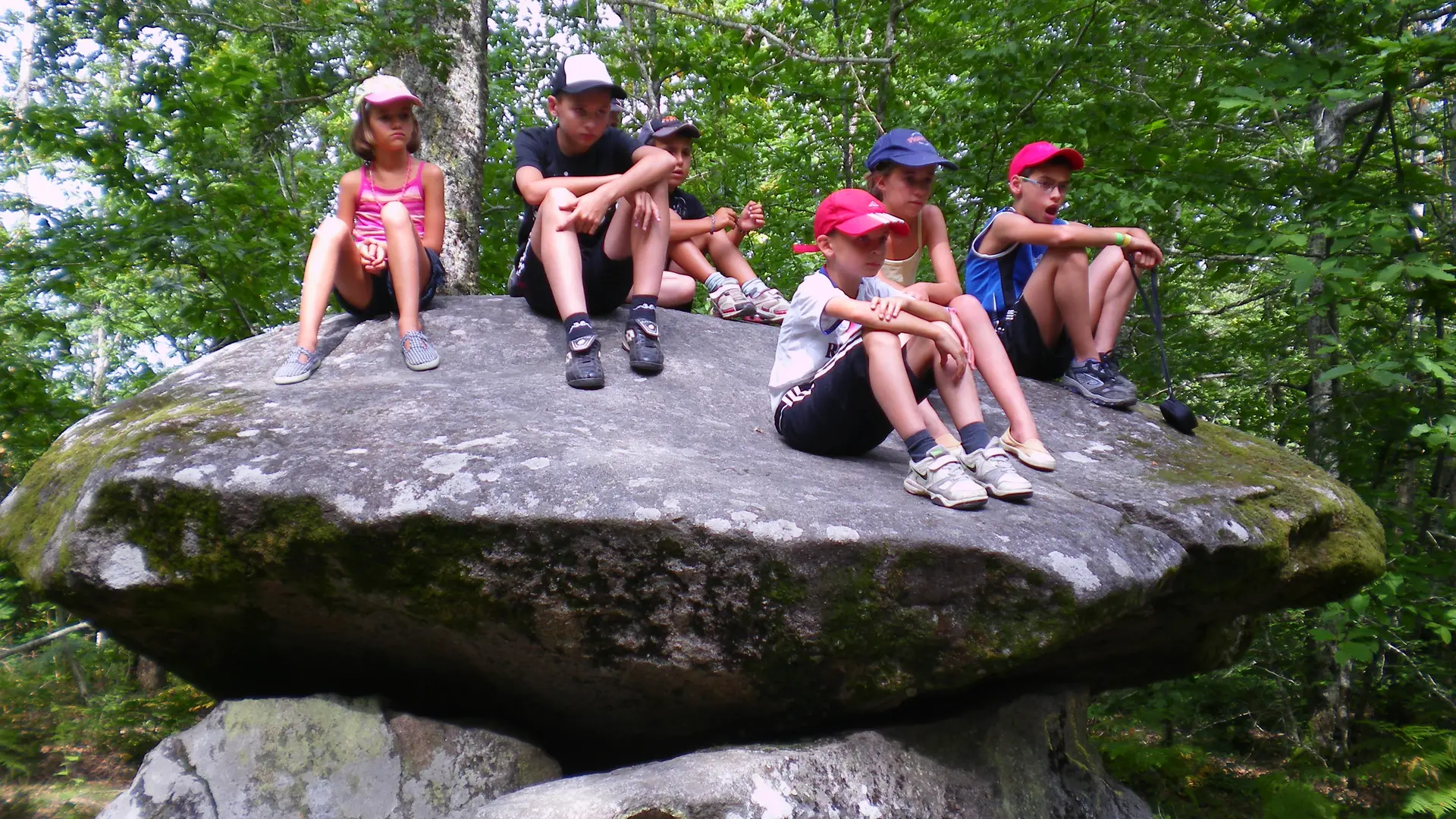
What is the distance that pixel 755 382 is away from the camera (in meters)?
4.43

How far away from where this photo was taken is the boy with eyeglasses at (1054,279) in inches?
171

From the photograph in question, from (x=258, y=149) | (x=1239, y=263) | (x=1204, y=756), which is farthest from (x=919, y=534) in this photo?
(x=258, y=149)

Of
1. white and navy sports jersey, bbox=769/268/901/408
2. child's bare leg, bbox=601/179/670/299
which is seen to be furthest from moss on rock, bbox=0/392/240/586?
white and navy sports jersey, bbox=769/268/901/408

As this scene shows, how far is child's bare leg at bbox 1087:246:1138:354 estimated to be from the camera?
4723mm

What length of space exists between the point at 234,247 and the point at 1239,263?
23.7 feet

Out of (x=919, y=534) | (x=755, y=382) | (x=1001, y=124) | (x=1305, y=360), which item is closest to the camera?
(x=919, y=534)

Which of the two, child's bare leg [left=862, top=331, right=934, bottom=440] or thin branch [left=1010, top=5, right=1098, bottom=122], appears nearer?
child's bare leg [left=862, top=331, right=934, bottom=440]

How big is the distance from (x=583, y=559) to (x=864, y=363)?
1215mm

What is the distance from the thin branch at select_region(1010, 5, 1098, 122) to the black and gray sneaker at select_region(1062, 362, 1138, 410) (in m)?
2.83

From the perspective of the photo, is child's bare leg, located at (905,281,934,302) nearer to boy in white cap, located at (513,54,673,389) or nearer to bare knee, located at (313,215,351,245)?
boy in white cap, located at (513,54,673,389)

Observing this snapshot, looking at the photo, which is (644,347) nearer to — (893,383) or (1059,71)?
(893,383)

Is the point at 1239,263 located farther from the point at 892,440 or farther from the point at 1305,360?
the point at 892,440

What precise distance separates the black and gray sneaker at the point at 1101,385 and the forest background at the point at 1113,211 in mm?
889

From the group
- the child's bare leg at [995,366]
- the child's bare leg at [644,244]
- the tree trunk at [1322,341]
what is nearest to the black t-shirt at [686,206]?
the child's bare leg at [644,244]
